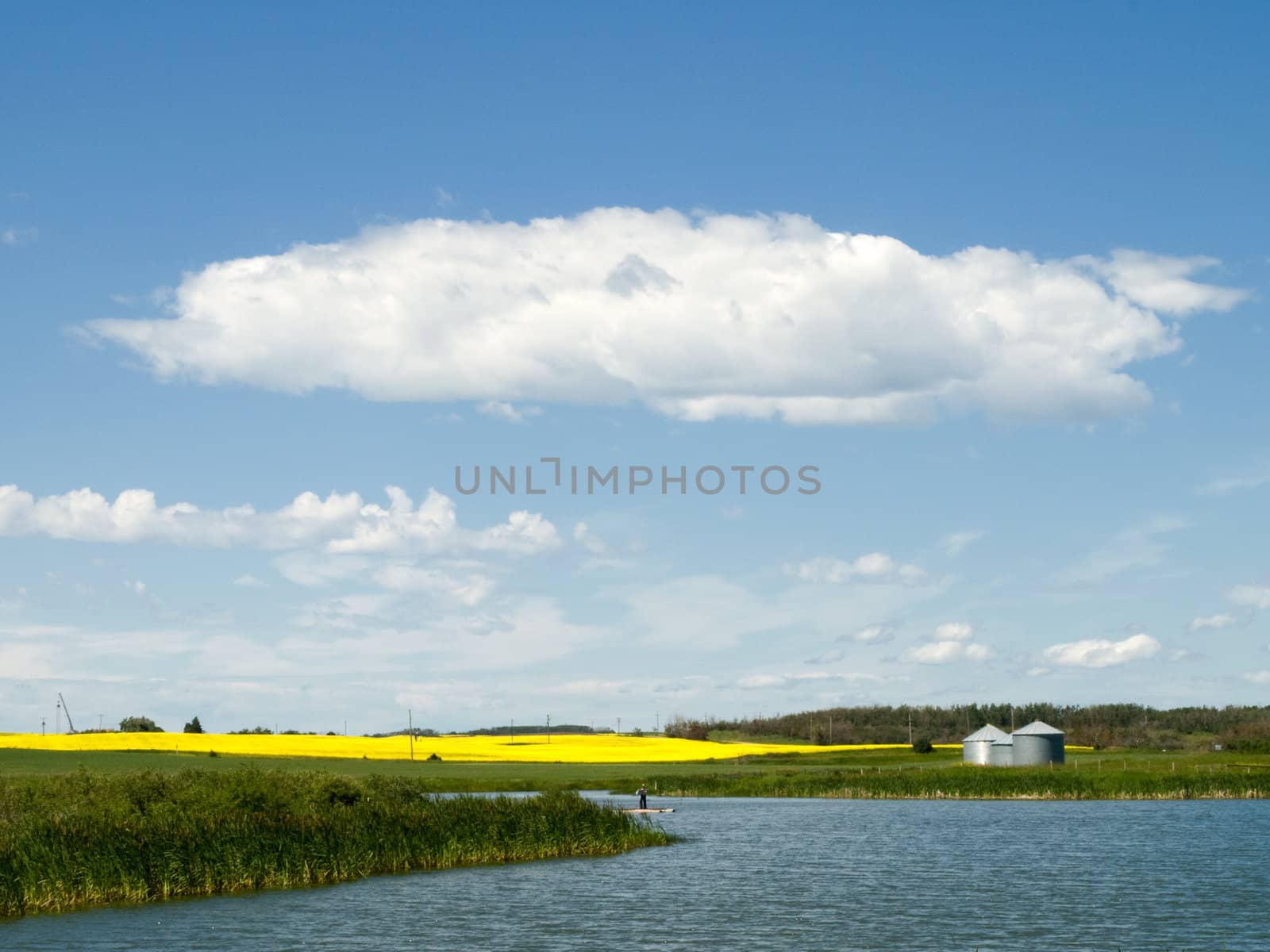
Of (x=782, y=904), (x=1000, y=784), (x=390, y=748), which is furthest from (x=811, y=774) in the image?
(x=782, y=904)

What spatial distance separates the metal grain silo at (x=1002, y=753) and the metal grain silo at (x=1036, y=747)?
465 mm

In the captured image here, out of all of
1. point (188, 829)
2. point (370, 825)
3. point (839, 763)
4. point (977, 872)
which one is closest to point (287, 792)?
point (370, 825)

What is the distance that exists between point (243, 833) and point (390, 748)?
10939 cm

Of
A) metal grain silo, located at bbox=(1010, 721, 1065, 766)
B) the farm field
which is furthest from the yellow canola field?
metal grain silo, located at bbox=(1010, 721, 1065, 766)

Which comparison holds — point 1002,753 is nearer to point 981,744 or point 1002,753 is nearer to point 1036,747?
point 981,744

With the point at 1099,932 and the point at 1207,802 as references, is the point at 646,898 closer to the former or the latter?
the point at 1099,932

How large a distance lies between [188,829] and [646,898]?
15980 mm

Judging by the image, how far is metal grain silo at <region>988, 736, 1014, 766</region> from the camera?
12975 centimetres

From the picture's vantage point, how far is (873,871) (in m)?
55.5

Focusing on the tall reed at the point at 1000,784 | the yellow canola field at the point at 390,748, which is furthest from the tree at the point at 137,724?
the tall reed at the point at 1000,784

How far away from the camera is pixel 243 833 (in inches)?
1848

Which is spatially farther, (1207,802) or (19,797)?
(1207,802)

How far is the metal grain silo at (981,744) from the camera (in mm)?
132125

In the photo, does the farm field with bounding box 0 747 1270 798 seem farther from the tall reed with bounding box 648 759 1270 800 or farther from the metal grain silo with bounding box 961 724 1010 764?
the metal grain silo with bounding box 961 724 1010 764
